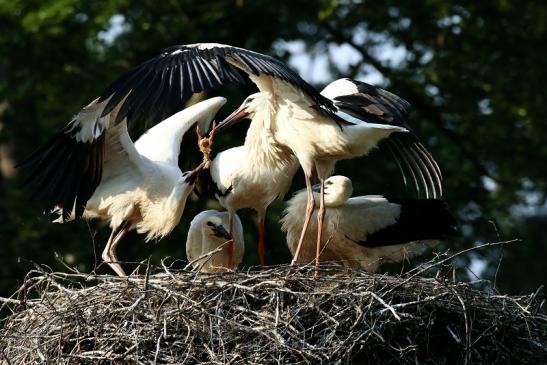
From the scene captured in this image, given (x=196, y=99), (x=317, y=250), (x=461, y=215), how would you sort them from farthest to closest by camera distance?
(x=461, y=215) → (x=196, y=99) → (x=317, y=250)

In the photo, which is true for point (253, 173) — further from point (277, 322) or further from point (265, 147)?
point (277, 322)

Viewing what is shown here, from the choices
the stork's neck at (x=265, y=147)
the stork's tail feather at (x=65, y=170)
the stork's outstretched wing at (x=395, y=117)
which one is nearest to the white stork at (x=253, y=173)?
the stork's neck at (x=265, y=147)

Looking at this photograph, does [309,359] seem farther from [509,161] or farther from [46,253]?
[509,161]

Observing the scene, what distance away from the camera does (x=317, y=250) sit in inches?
378

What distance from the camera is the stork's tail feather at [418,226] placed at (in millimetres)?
10484

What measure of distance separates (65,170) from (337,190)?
2072mm

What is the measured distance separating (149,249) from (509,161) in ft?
17.1

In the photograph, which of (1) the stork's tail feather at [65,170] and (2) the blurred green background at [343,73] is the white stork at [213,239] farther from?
(2) the blurred green background at [343,73]

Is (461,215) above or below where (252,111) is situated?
below

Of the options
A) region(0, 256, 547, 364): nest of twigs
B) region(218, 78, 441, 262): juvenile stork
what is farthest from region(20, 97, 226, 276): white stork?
region(0, 256, 547, 364): nest of twigs

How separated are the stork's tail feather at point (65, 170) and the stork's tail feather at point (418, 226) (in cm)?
224

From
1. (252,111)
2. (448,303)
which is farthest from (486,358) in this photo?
(252,111)

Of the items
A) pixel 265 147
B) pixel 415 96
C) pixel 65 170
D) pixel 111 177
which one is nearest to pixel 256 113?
pixel 265 147

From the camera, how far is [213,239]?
1027 centimetres
